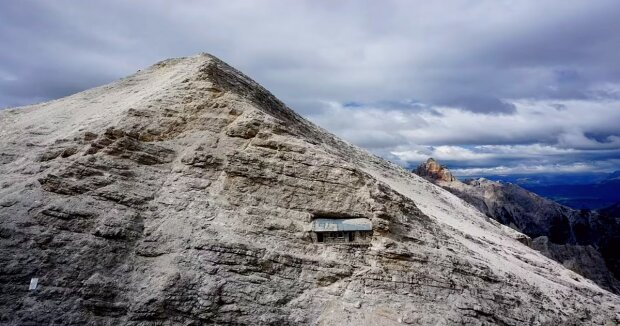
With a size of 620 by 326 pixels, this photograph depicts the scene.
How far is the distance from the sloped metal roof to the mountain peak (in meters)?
67.9

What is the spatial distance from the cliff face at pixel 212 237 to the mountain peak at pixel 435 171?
62.3m

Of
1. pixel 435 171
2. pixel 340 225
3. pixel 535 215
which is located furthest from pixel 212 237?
pixel 535 215

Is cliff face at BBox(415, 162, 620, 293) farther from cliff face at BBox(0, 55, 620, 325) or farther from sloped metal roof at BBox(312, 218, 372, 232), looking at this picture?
sloped metal roof at BBox(312, 218, 372, 232)

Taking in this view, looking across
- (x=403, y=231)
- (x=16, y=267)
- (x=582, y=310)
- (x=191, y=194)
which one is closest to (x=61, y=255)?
(x=16, y=267)

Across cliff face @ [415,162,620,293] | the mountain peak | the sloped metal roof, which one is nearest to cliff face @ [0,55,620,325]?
the sloped metal roof

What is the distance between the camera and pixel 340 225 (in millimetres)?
15734

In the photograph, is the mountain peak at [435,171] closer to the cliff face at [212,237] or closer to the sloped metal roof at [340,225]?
the cliff face at [212,237]

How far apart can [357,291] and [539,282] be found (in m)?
10.2

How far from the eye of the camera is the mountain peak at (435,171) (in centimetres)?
8094

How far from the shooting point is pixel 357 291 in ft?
47.1

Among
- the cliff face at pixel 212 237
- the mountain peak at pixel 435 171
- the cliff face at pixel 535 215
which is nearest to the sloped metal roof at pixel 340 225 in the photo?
the cliff face at pixel 212 237

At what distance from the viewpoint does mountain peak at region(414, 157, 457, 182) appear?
266ft

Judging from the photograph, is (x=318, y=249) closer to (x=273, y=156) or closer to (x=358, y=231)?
(x=358, y=231)

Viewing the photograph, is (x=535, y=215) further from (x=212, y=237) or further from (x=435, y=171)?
(x=212, y=237)
